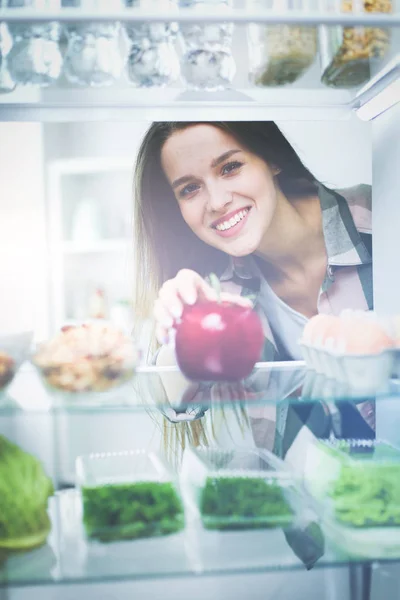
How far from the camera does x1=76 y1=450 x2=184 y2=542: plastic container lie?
3.71ft

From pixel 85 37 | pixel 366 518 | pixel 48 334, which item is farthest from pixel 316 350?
pixel 48 334

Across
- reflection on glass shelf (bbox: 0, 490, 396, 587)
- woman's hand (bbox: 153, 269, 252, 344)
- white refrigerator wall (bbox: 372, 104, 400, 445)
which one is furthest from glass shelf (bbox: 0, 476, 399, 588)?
white refrigerator wall (bbox: 372, 104, 400, 445)

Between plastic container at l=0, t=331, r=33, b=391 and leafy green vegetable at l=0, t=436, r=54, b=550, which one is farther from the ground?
plastic container at l=0, t=331, r=33, b=391

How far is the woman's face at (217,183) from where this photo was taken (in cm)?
164

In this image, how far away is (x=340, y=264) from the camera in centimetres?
171

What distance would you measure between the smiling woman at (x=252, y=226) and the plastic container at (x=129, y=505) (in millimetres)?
527

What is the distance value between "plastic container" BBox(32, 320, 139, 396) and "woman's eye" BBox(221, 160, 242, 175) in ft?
2.27

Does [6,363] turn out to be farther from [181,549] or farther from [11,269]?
[11,269]

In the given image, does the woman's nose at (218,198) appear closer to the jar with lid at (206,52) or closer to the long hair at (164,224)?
the long hair at (164,224)

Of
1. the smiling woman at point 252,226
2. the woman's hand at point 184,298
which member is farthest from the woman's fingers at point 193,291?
the smiling woman at point 252,226

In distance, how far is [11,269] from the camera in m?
1.66

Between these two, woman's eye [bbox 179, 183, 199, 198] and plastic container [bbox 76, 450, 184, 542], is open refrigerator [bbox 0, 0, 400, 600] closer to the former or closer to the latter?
plastic container [bbox 76, 450, 184, 542]

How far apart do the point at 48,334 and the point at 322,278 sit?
0.77 m

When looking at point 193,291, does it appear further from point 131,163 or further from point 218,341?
point 131,163
